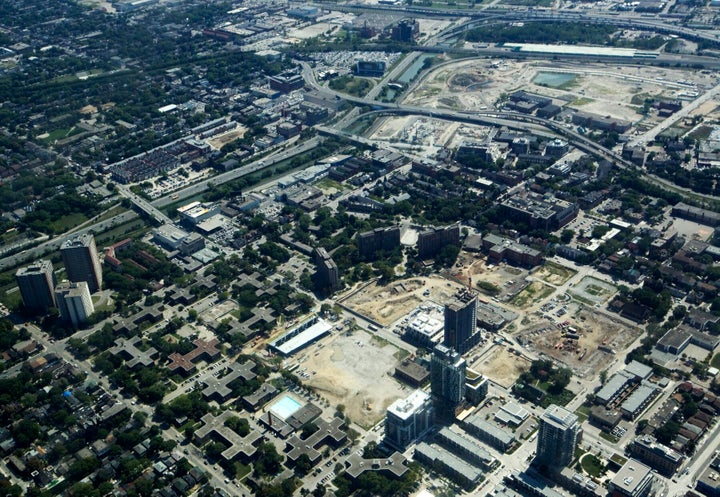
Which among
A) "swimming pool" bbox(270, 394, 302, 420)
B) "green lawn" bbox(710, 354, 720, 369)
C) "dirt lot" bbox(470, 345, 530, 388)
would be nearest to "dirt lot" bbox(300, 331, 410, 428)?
"swimming pool" bbox(270, 394, 302, 420)

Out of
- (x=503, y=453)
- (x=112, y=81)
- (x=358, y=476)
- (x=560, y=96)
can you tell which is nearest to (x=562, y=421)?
(x=503, y=453)

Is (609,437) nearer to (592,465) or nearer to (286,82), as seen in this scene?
(592,465)

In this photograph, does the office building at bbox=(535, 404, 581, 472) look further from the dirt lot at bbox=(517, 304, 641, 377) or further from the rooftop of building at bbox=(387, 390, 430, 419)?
the dirt lot at bbox=(517, 304, 641, 377)

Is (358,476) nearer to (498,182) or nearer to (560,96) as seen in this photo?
(498,182)

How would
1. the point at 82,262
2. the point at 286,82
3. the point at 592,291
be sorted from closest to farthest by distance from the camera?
the point at 592,291 < the point at 82,262 < the point at 286,82

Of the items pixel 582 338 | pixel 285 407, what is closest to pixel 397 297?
pixel 582 338

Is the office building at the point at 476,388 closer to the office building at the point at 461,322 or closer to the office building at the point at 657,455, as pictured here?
the office building at the point at 461,322
